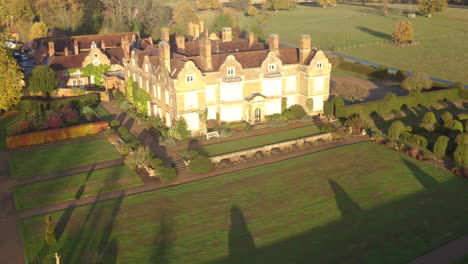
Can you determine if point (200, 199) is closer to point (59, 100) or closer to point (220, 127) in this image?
point (220, 127)

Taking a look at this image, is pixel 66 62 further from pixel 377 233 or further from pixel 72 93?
pixel 377 233

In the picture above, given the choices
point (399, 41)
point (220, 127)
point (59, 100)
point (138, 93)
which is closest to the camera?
point (220, 127)

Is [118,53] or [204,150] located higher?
[118,53]

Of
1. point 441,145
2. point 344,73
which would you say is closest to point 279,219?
point 441,145

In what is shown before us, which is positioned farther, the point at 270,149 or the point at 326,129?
the point at 326,129

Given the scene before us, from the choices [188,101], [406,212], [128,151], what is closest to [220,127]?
[188,101]

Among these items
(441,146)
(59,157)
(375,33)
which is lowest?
(59,157)

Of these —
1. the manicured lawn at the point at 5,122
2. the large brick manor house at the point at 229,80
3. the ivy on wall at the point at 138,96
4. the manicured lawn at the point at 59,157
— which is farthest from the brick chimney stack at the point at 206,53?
the manicured lawn at the point at 5,122
